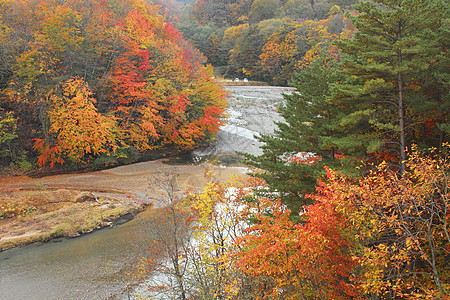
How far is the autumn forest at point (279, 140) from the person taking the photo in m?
6.54

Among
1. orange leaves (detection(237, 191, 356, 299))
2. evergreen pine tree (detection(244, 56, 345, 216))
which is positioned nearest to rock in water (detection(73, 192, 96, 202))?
evergreen pine tree (detection(244, 56, 345, 216))

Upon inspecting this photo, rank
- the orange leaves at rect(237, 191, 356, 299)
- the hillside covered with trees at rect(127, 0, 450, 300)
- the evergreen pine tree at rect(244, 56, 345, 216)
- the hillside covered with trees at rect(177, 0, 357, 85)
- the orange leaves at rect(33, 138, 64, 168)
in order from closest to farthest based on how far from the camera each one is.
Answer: the hillside covered with trees at rect(127, 0, 450, 300) → the orange leaves at rect(237, 191, 356, 299) → the evergreen pine tree at rect(244, 56, 345, 216) → the orange leaves at rect(33, 138, 64, 168) → the hillside covered with trees at rect(177, 0, 357, 85)

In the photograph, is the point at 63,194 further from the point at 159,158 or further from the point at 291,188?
the point at 291,188

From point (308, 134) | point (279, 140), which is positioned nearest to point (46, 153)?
point (279, 140)

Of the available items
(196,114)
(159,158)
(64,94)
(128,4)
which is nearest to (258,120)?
(196,114)

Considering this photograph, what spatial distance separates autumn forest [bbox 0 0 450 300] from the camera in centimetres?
654

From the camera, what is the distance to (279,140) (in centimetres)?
1102

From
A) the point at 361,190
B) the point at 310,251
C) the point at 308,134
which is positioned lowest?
the point at 310,251

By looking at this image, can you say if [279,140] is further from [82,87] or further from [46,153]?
[46,153]

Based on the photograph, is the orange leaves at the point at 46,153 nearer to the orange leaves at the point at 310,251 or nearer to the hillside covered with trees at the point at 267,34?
the orange leaves at the point at 310,251

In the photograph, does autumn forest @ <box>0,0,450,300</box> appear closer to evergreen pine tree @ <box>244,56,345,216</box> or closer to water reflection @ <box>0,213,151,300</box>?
evergreen pine tree @ <box>244,56,345,216</box>

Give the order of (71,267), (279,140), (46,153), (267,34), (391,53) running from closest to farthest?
1. (391,53)
2. (71,267)
3. (279,140)
4. (46,153)
5. (267,34)

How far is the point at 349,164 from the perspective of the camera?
8758 mm

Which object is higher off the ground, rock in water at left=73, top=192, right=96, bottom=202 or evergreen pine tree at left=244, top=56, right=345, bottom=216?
evergreen pine tree at left=244, top=56, right=345, bottom=216
